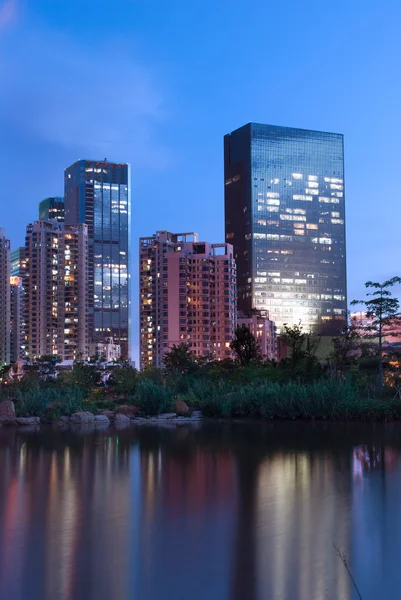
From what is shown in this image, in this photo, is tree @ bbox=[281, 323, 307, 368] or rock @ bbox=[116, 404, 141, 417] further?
tree @ bbox=[281, 323, 307, 368]

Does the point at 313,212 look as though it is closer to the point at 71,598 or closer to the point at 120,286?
the point at 120,286

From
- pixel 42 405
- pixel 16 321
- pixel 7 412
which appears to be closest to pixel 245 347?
pixel 42 405

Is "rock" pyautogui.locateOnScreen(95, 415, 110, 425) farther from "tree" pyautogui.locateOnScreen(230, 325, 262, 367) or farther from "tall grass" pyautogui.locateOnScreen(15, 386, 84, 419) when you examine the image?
"tree" pyautogui.locateOnScreen(230, 325, 262, 367)

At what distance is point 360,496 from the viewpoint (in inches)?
464

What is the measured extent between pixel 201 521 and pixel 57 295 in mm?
126495

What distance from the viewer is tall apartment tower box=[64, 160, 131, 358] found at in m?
179

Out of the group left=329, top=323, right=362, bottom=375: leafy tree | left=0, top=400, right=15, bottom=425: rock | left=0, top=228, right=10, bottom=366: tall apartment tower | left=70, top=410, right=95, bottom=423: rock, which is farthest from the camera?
left=0, top=228, right=10, bottom=366: tall apartment tower

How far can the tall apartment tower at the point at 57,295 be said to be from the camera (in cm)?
13050

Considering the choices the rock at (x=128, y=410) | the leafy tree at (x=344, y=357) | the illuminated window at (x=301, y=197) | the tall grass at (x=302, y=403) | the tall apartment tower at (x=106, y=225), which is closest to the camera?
the tall grass at (x=302, y=403)

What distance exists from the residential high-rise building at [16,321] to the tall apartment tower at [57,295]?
4.62 ft

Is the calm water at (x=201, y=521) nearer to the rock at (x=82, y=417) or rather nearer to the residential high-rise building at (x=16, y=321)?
the rock at (x=82, y=417)

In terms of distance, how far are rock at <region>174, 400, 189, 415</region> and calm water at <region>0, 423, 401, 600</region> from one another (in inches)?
353

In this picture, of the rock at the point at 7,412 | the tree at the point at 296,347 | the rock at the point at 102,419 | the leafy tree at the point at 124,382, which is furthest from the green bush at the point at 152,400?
the tree at the point at 296,347

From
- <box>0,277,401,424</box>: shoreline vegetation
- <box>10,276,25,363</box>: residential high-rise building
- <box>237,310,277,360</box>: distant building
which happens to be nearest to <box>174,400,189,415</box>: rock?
<box>0,277,401,424</box>: shoreline vegetation
